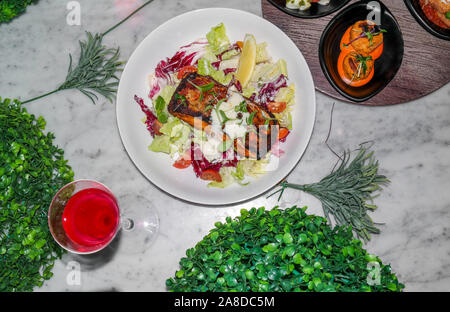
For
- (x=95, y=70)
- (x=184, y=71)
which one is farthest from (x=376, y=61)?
(x=95, y=70)

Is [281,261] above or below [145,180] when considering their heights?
above

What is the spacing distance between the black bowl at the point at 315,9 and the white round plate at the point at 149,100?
157 mm

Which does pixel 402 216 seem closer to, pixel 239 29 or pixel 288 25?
pixel 288 25

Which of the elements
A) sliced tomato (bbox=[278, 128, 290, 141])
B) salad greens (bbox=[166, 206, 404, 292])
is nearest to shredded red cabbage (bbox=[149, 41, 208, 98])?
sliced tomato (bbox=[278, 128, 290, 141])

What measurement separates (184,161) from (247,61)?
32.5 inches

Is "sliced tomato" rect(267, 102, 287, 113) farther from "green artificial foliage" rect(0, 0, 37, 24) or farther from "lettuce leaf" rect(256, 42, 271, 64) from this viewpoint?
"green artificial foliage" rect(0, 0, 37, 24)

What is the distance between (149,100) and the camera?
9.09 feet

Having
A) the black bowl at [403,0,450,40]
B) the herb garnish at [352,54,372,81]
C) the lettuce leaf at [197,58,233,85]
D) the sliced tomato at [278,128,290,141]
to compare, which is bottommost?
the sliced tomato at [278,128,290,141]

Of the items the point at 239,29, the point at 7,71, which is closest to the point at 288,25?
the point at 239,29

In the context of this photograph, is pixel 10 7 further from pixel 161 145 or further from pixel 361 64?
pixel 361 64

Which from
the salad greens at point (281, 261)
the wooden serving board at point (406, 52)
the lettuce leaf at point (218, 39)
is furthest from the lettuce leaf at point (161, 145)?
the wooden serving board at point (406, 52)

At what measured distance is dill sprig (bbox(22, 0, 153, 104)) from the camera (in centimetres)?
282

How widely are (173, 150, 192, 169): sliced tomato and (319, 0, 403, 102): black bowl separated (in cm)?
111
